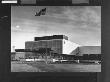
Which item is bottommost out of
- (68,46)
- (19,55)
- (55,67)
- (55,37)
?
(55,67)

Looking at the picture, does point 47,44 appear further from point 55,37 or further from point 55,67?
point 55,67

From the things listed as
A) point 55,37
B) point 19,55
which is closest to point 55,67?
point 55,37

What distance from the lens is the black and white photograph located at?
4.90m

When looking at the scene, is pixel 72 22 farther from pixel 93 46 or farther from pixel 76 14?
pixel 93 46

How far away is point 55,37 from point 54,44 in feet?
0.50

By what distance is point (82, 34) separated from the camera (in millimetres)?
4918

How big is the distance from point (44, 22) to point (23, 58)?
0.91 m

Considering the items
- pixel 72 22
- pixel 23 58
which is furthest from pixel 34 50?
pixel 72 22

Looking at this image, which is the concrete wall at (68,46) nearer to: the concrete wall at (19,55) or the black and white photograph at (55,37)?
the black and white photograph at (55,37)

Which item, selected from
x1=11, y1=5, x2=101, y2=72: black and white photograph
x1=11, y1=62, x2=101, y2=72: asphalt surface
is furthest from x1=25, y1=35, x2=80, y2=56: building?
x1=11, y1=62, x2=101, y2=72: asphalt surface

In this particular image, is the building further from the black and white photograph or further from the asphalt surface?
the asphalt surface

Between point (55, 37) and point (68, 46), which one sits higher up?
point (55, 37)

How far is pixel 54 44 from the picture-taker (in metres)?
4.92

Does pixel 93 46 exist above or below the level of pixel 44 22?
below
